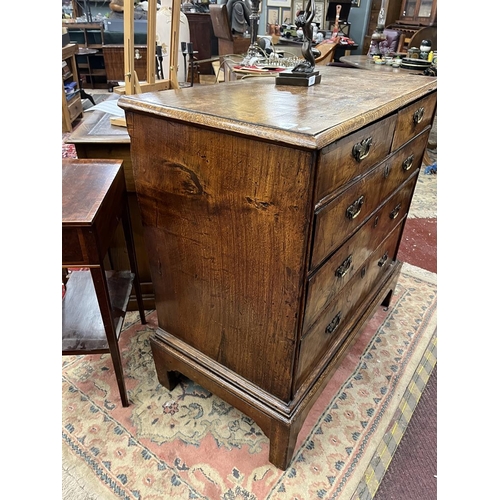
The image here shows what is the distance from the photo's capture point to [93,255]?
0.96 metres

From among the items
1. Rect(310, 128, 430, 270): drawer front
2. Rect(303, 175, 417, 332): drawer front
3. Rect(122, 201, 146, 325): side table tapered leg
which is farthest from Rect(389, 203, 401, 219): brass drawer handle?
Rect(122, 201, 146, 325): side table tapered leg

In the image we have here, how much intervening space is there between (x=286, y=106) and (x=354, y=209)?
11.7 inches

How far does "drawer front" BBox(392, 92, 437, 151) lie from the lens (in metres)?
1.05

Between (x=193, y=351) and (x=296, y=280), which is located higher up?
(x=296, y=280)

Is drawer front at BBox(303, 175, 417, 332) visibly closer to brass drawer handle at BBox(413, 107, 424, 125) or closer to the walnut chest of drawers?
the walnut chest of drawers

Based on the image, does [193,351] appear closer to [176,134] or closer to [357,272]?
[357,272]

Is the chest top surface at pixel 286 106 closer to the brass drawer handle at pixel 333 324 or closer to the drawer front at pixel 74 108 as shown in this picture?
the brass drawer handle at pixel 333 324

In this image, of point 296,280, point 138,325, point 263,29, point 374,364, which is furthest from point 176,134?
point 263,29

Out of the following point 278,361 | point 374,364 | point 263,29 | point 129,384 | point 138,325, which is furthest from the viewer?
point 263,29

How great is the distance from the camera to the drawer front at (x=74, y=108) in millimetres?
3943

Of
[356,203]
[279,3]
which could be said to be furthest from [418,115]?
[279,3]

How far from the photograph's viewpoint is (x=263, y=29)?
693 centimetres

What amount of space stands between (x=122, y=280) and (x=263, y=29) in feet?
22.9

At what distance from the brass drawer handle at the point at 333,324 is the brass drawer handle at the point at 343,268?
189 mm
